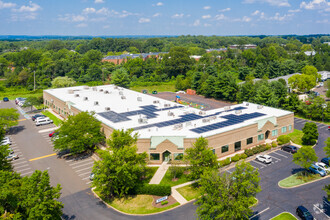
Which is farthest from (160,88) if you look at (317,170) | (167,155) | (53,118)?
(317,170)

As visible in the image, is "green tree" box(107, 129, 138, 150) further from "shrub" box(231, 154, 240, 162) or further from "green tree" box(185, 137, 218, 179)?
"shrub" box(231, 154, 240, 162)

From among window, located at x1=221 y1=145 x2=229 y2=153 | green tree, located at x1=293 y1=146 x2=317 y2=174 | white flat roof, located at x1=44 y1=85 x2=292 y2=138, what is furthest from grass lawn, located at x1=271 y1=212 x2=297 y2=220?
white flat roof, located at x1=44 y1=85 x2=292 y2=138

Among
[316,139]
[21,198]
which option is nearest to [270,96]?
[316,139]

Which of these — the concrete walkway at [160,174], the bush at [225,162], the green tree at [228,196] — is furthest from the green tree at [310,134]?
the green tree at [228,196]

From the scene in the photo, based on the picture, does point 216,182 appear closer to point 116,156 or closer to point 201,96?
point 116,156

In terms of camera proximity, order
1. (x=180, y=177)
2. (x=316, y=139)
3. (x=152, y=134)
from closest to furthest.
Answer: (x=180, y=177), (x=152, y=134), (x=316, y=139)

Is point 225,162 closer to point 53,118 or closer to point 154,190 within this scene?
point 154,190
